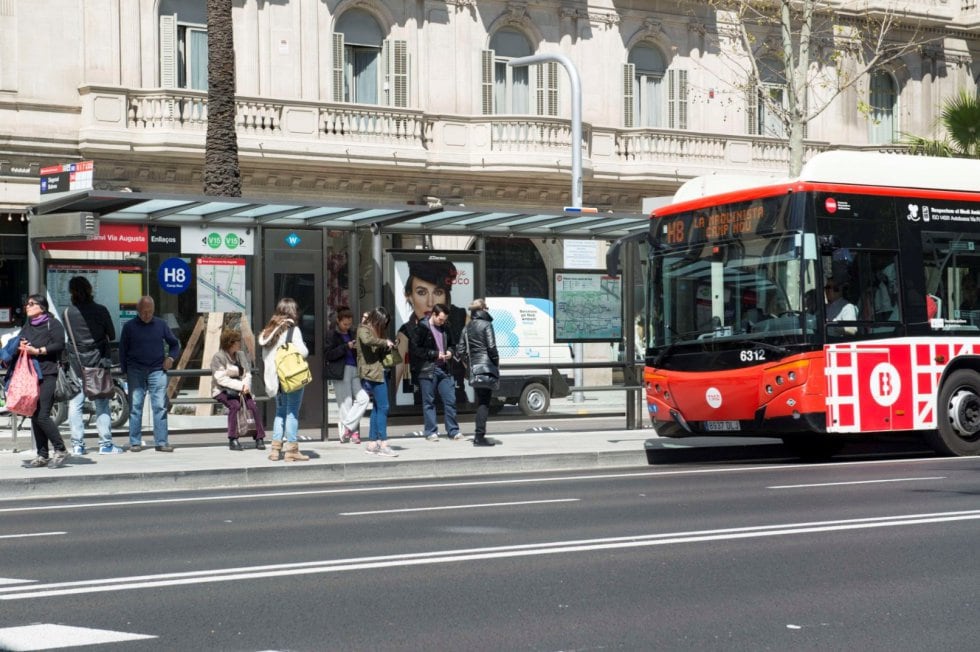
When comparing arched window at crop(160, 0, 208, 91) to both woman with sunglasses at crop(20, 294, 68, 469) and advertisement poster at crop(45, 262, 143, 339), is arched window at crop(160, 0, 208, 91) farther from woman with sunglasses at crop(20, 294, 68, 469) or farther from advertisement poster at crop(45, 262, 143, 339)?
woman with sunglasses at crop(20, 294, 68, 469)

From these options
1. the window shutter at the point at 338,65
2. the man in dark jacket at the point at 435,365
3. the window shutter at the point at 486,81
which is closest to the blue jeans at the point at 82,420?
the man in dark jacket at the point at 435,365

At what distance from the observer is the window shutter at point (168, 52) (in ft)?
99.8

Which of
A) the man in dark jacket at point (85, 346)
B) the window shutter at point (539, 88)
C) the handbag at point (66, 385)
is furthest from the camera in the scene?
the window shutter at point (539, 88)

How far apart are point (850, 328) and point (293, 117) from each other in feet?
57.4

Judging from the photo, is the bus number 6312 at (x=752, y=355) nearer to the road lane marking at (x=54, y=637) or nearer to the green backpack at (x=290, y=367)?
the green backpack at (x=290, y=367)

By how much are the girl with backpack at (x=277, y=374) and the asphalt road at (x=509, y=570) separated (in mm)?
2715

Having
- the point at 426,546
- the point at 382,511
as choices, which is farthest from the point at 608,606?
the point at 382,511

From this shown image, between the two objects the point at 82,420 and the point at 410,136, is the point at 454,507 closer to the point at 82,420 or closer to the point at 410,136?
A: the point at 82,420

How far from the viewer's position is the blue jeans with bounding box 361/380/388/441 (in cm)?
1755

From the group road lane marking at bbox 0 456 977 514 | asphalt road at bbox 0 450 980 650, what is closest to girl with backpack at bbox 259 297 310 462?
road lane marking at bbox 0 456 977 514

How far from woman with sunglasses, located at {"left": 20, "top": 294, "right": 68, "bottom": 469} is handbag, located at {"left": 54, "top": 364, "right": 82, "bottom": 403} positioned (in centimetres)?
8

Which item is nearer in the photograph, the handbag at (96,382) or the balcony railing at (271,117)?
the handbag at (96,382)

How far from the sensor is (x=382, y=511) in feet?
40.5

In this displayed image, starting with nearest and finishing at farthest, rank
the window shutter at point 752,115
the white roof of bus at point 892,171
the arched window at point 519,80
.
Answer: the white roof of bus at point 892,171
the arched window at point 519,80
the window shutter at point 752,115
